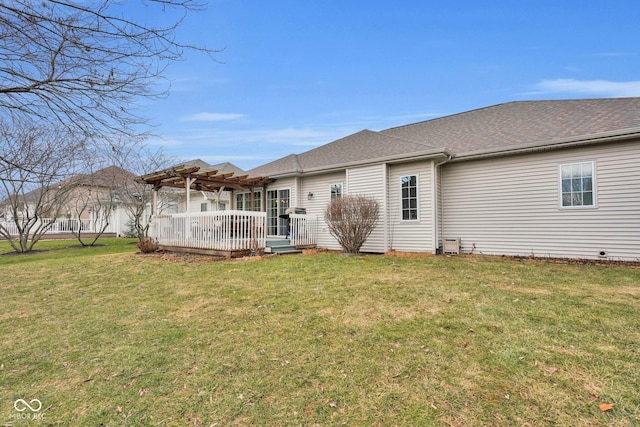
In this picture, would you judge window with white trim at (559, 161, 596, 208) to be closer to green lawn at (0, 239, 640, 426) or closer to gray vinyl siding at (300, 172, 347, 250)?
green lawn at (0, 239, 640, 426)

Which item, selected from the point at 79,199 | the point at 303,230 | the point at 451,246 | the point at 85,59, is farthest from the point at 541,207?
the point at 79,199

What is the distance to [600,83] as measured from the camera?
11.8m

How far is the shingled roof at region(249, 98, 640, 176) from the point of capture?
776 cm

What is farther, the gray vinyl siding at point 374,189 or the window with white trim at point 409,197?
the gray vinyl siding at point 374,189

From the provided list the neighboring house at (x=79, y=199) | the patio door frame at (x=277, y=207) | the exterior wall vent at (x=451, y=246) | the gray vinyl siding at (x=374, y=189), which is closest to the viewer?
the exterior wall vent at (x=451, y=246)

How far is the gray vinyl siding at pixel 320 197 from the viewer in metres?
11.1

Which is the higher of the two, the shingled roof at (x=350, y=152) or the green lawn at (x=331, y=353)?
the shingled roof at (x=350, y=152)

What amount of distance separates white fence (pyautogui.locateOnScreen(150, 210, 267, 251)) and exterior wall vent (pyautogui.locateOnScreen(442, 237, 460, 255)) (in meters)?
5.81

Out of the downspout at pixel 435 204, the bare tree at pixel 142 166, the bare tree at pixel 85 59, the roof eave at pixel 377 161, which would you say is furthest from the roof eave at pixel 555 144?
the bare tree at pixel 142 166

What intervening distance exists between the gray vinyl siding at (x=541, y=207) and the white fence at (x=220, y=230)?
615 cm

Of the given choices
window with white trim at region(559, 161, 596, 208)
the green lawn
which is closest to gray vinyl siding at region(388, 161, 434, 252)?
window with white trim at region(559, 161, 596, 208)

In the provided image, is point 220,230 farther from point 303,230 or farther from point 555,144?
point 555,144

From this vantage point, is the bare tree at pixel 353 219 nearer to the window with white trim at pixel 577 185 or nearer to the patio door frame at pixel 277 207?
the patio door frame at pixel 277 207

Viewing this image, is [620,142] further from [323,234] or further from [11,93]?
[11,93]
